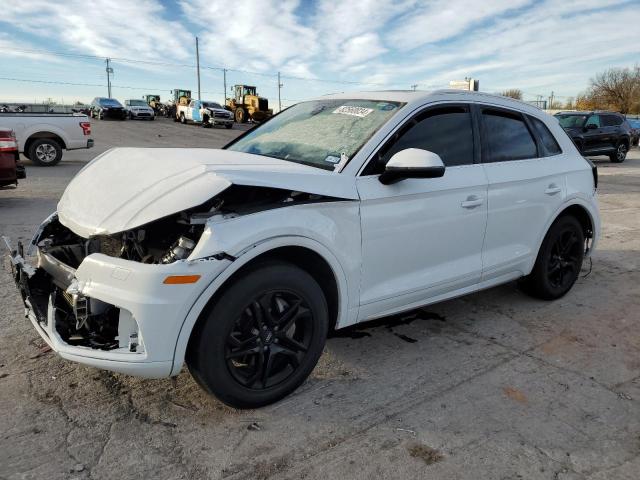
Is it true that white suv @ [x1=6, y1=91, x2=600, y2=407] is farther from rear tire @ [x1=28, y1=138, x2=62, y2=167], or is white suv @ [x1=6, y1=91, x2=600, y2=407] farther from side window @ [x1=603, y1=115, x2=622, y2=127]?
side window @ [x1=603, y1=115, x2=622, y2=127]

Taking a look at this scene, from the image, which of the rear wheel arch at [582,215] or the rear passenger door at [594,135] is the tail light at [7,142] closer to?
the rear wheel arch at [582,215]

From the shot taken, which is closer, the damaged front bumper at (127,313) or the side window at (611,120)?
the damaged front bumper at (127,313)

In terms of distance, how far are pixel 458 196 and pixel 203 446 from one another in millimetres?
2177

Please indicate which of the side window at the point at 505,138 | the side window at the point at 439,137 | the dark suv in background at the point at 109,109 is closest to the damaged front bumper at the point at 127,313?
the side window at the point at 439,137

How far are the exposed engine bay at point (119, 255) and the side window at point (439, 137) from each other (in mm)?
591

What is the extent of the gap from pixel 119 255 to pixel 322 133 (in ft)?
4.94

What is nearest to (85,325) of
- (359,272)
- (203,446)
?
(203,446)

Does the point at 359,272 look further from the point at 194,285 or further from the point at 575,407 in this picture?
the point at 575,407

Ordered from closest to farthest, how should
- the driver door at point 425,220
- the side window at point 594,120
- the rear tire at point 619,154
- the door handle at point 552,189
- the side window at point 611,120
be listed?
the driver door at point 425,220, the door handle at point 552,189, the side window at point 594,120, the side window at point 611,120, the rear tire at point 619,154

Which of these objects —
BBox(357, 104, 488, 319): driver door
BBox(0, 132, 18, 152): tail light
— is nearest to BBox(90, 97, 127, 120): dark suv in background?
BBox(0, 132, 18, 152): tail light

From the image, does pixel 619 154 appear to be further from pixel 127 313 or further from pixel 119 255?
pixel 127 313

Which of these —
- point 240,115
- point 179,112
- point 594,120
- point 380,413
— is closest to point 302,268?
point 380,413

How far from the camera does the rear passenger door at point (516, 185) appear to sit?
12.5ft

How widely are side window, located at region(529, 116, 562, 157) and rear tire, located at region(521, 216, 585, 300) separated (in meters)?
0.58
